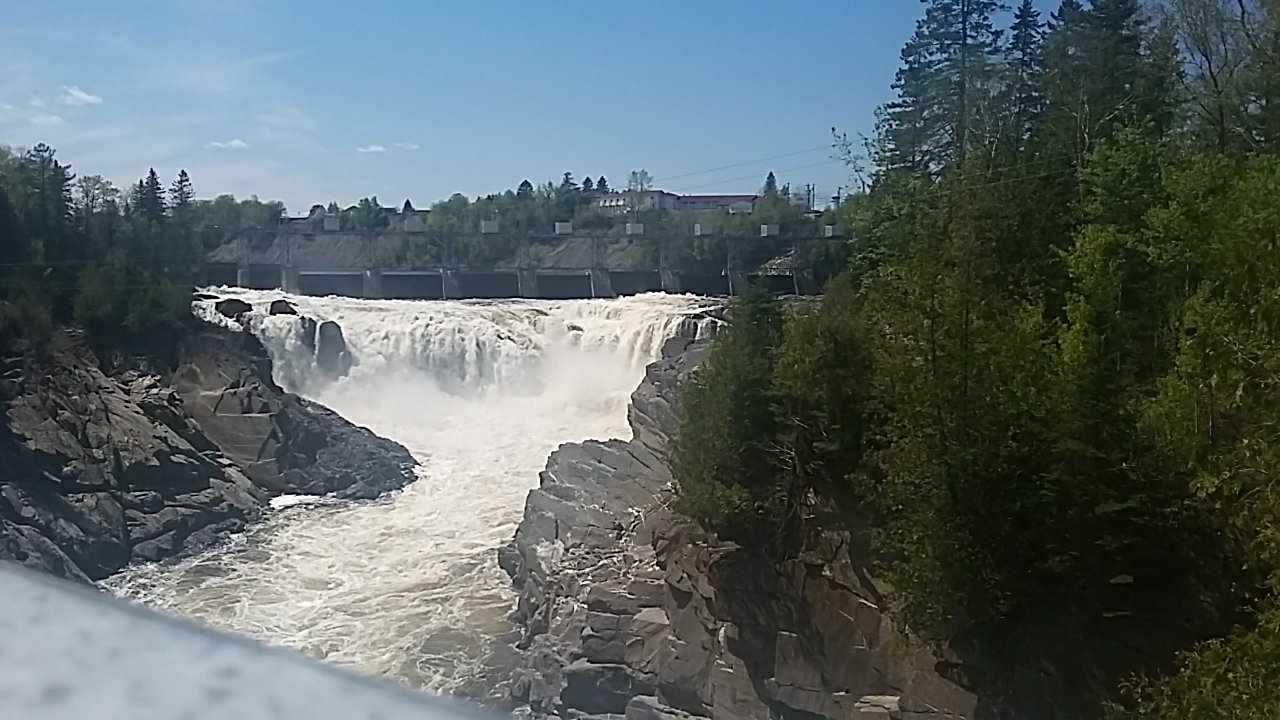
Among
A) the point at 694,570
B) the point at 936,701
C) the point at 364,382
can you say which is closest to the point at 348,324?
the point at 364,382

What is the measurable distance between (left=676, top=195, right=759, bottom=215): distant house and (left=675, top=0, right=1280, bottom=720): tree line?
5923 millimetres

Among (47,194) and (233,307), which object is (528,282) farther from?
(47,194)

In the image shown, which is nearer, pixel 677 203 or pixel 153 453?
pixel 153 453

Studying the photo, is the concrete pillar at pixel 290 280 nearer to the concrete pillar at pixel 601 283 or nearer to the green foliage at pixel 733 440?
the concrete pillar at pixel 601 283

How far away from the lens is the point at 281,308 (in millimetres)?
14367

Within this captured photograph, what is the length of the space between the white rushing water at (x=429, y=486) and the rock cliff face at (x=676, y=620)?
48 centimetres

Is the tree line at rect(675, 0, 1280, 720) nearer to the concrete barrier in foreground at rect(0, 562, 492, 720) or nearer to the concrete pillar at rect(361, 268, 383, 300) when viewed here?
the concrete barrier in foreground at rect(0, 562, 492, 720)

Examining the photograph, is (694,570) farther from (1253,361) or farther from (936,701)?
(1253,361)

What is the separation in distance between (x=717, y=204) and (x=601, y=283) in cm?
326

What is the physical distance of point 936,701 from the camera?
174 inches

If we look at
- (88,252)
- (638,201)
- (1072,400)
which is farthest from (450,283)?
(1072,400)

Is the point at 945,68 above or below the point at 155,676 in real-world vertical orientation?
above

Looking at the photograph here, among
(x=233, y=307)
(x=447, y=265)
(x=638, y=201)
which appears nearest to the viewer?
(x=233, y=307)

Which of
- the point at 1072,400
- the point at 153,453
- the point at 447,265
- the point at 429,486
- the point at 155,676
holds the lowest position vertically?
the point at 429,486
